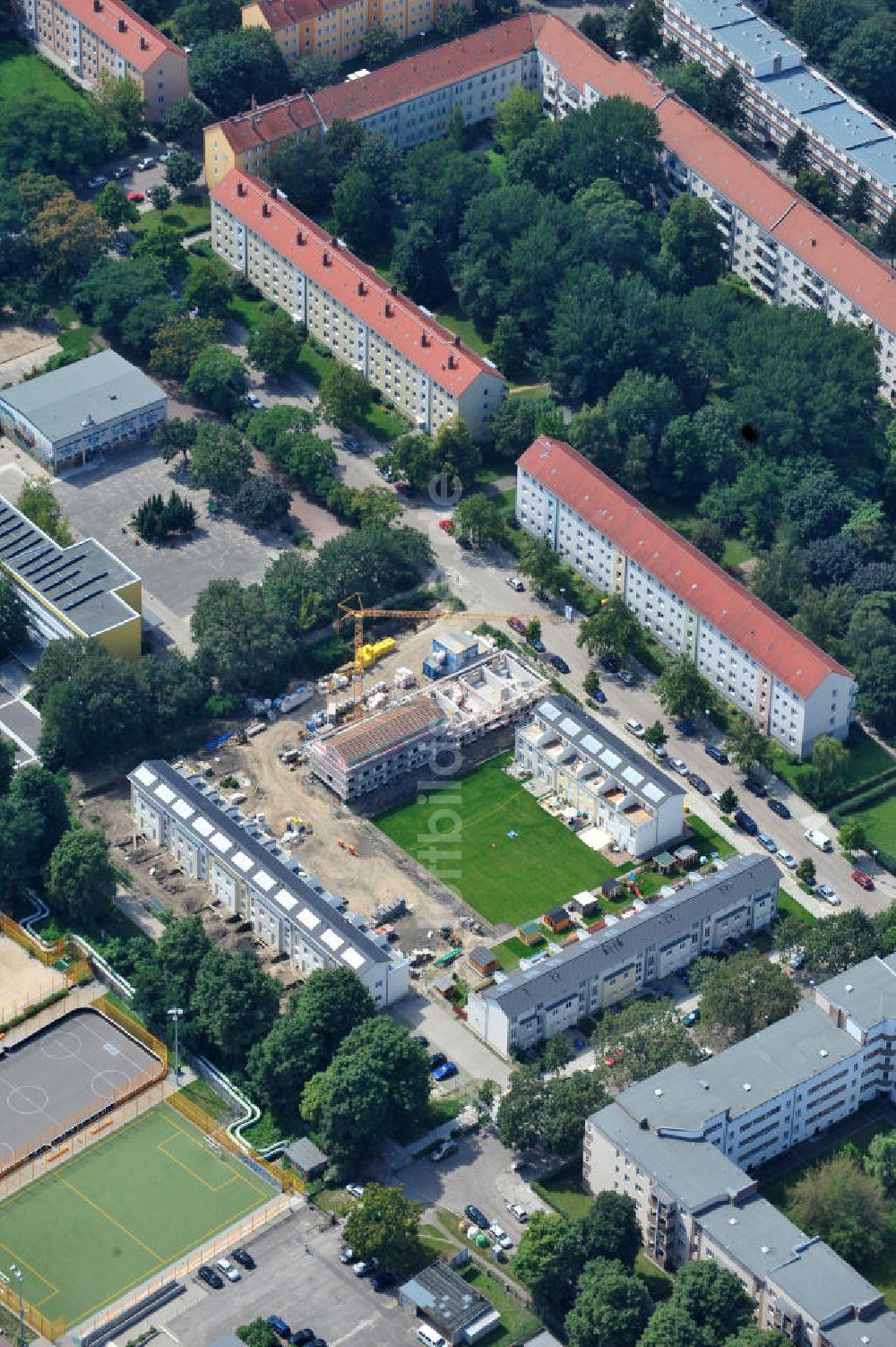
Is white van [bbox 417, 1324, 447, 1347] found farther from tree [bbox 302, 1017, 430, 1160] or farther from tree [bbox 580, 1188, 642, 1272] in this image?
tree [bbox 302, 1017, 430, 1160]

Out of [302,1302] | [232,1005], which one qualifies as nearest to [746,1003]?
[232,1005]

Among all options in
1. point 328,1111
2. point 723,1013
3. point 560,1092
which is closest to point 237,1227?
point 328,1111

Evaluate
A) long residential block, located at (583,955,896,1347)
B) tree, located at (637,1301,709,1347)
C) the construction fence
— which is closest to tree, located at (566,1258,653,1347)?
tree, located at (637,1301,709,1347)

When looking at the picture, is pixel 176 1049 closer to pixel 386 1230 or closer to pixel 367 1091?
pixel 367 1091

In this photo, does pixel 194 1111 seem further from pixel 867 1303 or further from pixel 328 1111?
pixel 867 1303

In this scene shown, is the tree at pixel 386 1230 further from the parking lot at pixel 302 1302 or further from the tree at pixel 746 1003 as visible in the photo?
the tree at pixel 746 1003

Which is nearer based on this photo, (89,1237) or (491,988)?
(89,1237)
